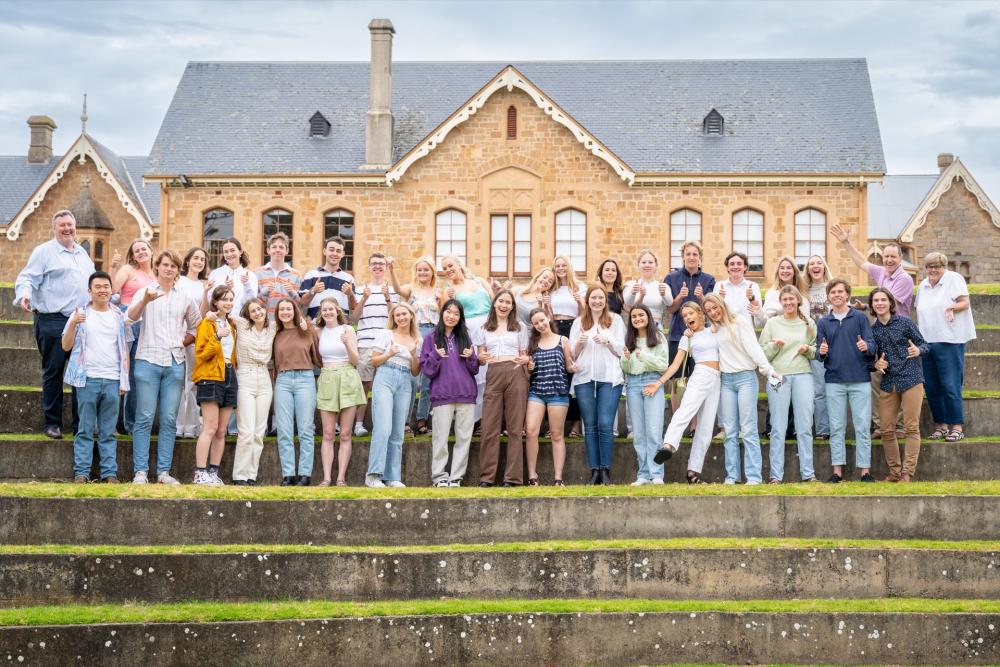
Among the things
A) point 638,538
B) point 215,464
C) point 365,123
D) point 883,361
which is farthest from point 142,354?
point 365,123

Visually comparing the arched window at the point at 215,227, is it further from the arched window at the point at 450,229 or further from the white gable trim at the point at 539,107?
the arched window at the point at 450,229

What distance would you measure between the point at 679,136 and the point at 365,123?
8.17m

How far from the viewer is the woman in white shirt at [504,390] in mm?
12125

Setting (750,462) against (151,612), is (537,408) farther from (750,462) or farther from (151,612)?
(151,612)

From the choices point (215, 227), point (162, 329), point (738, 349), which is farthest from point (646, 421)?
point (215, 227)

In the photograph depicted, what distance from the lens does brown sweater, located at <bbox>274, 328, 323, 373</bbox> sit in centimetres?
1202

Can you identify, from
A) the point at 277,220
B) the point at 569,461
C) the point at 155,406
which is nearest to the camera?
the point at 155,406

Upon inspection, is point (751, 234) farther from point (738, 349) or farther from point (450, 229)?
point (738, 349)

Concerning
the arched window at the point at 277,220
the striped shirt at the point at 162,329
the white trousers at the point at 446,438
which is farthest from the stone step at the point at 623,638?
the arched window at the point at 277,220

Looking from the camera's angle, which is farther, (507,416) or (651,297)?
(651,297)

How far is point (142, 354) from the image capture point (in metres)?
11.7

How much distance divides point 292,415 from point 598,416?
307cm

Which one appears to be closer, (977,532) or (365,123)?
(977,532)

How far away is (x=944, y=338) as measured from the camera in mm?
13008
